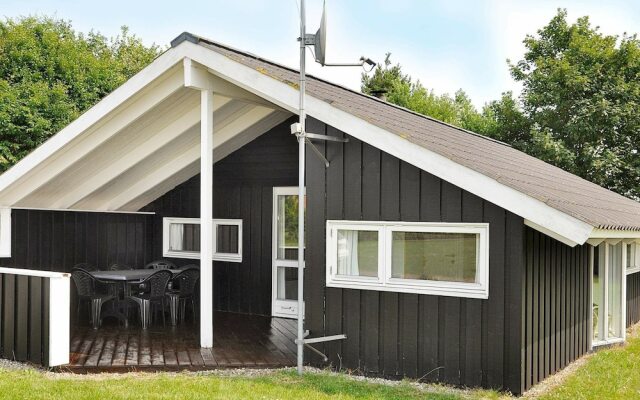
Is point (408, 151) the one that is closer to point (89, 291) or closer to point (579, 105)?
point (89, 291)

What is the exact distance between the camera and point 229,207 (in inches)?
456

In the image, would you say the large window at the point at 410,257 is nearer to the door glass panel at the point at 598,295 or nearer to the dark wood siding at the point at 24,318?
the dark wood siding at the point at 24,318

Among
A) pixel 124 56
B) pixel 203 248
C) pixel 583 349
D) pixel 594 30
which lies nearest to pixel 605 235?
pixel 583 349

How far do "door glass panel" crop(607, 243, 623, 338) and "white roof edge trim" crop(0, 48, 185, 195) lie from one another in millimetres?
6614

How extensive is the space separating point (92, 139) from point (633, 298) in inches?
352

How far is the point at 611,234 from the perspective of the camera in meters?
6.90

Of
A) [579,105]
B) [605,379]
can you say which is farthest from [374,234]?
[579,105]

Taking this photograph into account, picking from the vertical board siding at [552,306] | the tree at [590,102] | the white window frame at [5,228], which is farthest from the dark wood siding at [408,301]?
the tree at [590,102]

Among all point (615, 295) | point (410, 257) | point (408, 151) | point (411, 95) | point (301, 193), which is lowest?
point (615, 295)

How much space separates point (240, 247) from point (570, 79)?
16.5 meters

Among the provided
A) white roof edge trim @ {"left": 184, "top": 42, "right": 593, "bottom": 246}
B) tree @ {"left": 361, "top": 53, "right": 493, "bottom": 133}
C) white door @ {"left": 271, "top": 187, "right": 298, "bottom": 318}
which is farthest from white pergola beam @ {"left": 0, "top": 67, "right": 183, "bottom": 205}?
tree @ {"left": 361, "top": 53, "right": 493, "bottom": 133}

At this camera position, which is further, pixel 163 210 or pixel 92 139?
pixel 163 210

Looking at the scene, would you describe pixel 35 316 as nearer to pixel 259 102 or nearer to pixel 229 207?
pixel 259 102

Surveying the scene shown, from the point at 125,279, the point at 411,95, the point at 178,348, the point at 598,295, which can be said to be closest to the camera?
the point at 178,348
